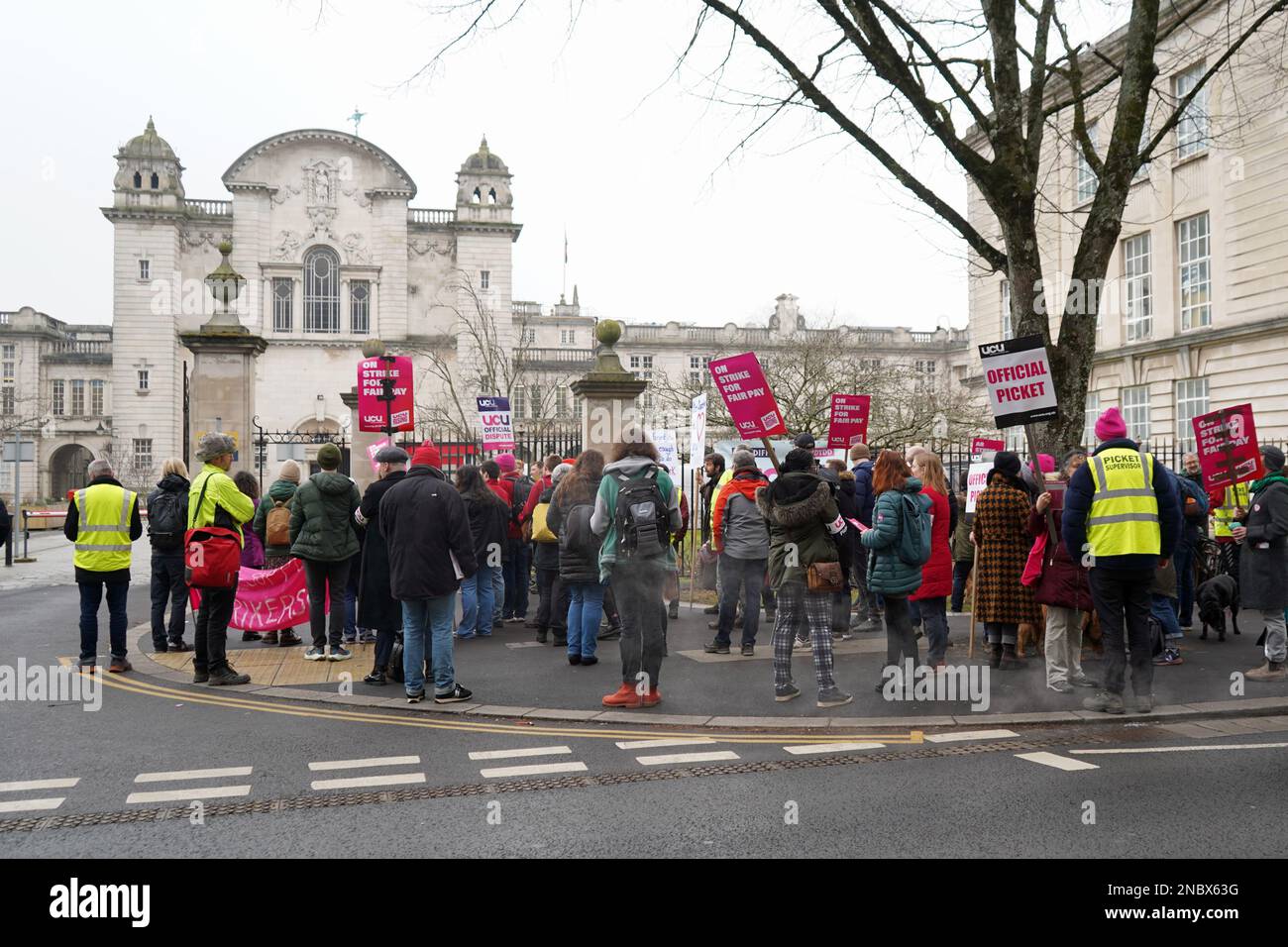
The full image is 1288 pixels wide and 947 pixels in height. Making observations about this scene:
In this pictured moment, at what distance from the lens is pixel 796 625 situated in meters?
8.15

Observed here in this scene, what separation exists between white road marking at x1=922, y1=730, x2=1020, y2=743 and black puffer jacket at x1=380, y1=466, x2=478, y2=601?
3544mm

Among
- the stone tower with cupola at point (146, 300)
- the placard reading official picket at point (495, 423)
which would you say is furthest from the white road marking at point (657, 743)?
the stone tower with cupola at point (146, 300)

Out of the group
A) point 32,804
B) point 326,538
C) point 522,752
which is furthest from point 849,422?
point 32,804

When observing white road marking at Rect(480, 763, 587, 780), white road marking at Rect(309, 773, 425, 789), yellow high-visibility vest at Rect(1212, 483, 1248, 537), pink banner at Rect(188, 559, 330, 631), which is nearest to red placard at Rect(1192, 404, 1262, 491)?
yellow high-visibility vest at Rect(1212, 483, 1248, 537)

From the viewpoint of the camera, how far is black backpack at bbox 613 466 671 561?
8.11 m

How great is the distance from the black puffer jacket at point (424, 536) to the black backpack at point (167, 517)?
3275 millimetres

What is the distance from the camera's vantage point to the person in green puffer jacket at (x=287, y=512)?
11.0 metres

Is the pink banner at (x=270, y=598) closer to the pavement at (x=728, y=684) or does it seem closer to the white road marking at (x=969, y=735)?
the pavement at (x=728, y=684)

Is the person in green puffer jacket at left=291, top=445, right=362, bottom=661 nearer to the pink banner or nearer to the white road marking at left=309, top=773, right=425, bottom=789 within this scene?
the pink banner

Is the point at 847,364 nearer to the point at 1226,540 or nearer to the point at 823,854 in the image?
the point at 1226,540

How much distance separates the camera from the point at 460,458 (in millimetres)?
16297

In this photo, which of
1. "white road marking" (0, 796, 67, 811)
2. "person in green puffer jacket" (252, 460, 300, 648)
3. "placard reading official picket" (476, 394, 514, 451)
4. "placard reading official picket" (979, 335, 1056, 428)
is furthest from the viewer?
"placard reading official picket" (476, 394, 514, 451)

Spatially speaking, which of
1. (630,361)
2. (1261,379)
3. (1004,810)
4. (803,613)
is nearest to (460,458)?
(803,613)
